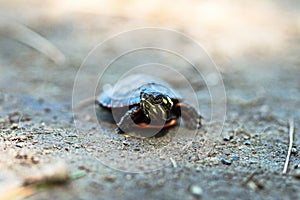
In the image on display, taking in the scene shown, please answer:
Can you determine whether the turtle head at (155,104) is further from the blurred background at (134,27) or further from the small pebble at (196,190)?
the blurred background at (134,27)

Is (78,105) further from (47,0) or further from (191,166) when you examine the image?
Answer: (47,0)

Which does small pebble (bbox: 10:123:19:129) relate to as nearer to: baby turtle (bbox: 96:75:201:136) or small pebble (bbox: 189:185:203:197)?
baby turtle (bbox: 96:75:201:136)

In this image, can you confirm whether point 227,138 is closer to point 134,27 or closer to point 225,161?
point 225,161

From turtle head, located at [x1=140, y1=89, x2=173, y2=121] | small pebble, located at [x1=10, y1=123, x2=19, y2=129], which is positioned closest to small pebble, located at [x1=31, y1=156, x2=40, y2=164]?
small pebble, located at [x1=10, y1=123, x2=19, y2=129]

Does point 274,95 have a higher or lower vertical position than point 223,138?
higher

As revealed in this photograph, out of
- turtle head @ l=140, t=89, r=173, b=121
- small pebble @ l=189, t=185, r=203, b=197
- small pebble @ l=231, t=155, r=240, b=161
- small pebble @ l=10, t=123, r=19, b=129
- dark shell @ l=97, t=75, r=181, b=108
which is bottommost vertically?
small pebble @ l=189, t=185, r=203, b=197

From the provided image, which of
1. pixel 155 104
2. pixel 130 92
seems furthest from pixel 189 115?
pixel 130 92

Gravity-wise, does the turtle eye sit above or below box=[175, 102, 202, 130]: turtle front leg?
above

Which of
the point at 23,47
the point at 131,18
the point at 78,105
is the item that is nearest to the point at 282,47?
the point at 131,18
